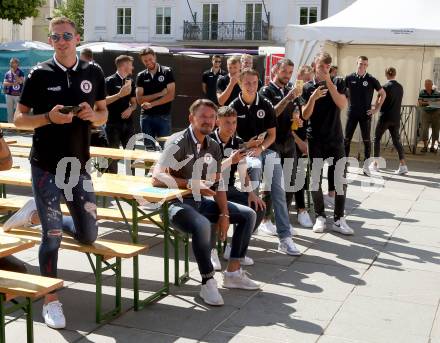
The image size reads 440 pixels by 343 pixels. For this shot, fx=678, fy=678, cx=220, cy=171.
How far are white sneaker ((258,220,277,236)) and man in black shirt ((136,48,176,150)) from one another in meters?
2.57

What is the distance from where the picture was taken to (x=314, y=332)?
4.61 metres

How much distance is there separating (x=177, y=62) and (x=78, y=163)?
1176 cm

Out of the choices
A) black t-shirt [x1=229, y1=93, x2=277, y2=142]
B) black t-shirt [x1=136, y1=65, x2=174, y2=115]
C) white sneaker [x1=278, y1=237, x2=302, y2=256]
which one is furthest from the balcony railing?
white sneaker [x1=278, y1=237, x2=302, y2=256]

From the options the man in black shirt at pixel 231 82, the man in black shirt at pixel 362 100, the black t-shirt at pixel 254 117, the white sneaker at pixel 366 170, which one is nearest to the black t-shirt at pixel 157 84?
the man in black shirt at pixel 231 82

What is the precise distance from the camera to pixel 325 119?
24.1 ft

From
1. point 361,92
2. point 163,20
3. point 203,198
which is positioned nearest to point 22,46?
point 361,92

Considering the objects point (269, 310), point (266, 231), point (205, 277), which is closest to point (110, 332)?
point (205, 277)

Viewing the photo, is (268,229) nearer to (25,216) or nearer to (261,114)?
(261,114)

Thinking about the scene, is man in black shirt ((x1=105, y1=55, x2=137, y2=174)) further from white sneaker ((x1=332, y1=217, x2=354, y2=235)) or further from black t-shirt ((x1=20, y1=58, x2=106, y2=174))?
black t-shirt ((x1=20, y1=58, x2=106, y2=174))

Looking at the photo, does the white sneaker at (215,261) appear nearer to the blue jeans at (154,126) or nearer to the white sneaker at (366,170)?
the blue jeans at (154,126)

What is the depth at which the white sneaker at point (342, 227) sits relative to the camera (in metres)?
7.45

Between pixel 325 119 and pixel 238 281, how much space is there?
2599 millimetres

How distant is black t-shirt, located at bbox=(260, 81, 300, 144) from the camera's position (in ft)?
23.7

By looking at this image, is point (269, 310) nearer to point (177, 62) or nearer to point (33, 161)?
point (33, 161)
